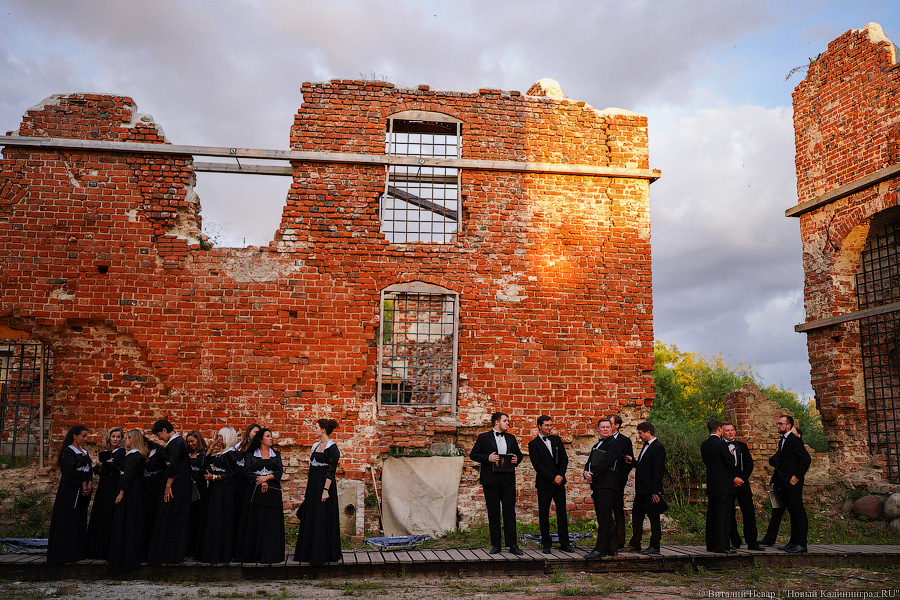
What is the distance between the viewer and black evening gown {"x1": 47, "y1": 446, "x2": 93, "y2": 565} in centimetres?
773

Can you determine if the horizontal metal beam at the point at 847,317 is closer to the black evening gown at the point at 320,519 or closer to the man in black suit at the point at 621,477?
the man in black suit at the point at 621,477

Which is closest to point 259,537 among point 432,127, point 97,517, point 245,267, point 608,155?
point 97,517

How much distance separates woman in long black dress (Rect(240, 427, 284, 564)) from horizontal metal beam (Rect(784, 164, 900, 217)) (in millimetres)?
11294

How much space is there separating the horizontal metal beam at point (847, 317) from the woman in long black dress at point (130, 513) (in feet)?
39.5

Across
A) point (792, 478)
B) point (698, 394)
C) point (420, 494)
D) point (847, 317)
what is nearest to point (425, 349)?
point (420, 494)

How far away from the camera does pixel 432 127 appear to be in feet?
39.6

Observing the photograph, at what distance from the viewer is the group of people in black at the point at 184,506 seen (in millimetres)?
7848

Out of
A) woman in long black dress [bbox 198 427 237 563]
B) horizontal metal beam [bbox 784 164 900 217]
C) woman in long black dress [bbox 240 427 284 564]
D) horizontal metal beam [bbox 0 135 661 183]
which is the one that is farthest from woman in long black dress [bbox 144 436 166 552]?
horizontal metal beam [bbox 784 164 900 217]

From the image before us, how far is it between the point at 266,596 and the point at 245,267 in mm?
5736

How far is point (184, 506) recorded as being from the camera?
8039mm

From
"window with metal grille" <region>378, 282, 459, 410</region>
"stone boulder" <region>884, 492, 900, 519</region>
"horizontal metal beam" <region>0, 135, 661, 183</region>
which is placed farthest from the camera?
"window with metal grille" <region>378, 282, 459, 410</region>

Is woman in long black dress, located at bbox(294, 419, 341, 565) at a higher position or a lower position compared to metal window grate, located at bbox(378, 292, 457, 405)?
lower

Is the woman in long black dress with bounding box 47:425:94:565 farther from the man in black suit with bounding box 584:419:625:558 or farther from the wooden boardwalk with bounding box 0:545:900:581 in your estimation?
the man in black suit with bounding box 584:419:625:558

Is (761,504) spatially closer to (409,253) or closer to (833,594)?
(833,594)
